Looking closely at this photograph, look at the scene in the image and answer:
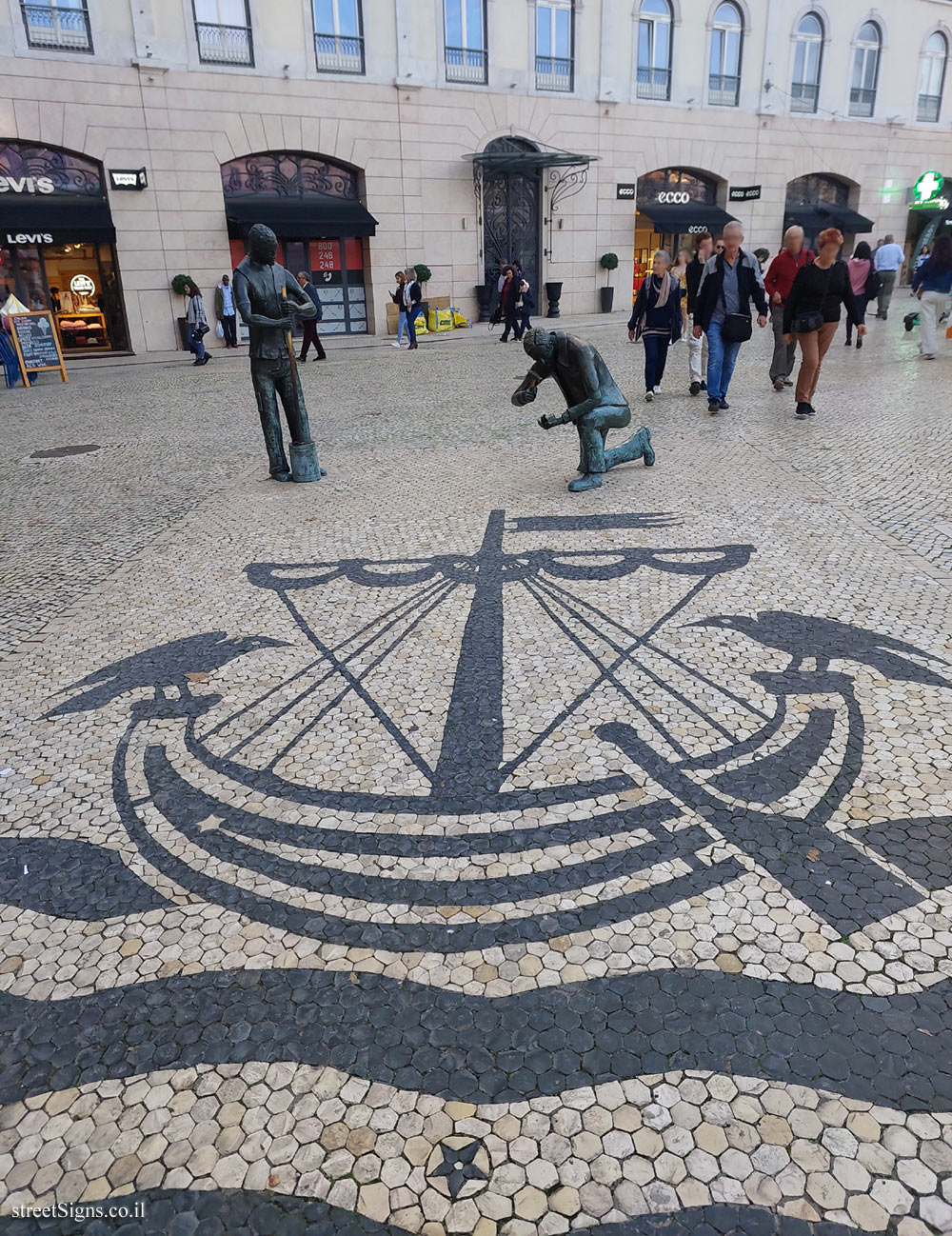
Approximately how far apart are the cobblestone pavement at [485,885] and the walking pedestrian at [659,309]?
5.00 meters

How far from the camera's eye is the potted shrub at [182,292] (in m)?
21.5

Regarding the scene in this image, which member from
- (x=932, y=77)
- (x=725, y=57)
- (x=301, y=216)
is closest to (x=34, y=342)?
(x=301, y=216)

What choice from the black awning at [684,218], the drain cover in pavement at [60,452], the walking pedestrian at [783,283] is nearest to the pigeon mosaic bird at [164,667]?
the drain cover in pavement at [60,452]

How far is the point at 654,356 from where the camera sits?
10.5m

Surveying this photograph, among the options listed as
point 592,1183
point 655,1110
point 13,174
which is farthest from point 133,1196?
point 13,174

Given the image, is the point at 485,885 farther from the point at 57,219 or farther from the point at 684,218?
the point at 684,218

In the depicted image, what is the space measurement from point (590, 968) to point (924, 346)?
567 inches

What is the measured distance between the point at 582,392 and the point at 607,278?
2364 cm

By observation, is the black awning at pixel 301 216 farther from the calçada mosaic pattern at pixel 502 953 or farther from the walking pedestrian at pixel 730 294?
the calçada mosaic pattern at pixel 502 953

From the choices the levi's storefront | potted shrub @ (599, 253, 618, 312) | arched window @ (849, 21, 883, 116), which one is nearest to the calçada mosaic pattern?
the levi's storefront

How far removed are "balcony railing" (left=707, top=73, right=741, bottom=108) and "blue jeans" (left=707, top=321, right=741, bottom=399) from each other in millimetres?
23992

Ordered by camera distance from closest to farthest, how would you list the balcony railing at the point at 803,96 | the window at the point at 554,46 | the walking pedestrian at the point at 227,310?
the walking pedestrian at the point at 227,310
the window at the point at 554,46
the balcony railing at the point at 803,96

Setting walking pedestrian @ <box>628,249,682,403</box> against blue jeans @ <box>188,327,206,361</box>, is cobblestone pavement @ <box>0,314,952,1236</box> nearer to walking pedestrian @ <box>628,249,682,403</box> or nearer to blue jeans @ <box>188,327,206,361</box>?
walking pedestrian @ <box>628,249,682,403</box>

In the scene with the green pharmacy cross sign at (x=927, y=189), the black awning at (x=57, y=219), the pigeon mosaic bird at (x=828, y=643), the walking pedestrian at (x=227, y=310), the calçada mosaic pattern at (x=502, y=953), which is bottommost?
the calçada mosaic pattern at (x=502, y=953)
